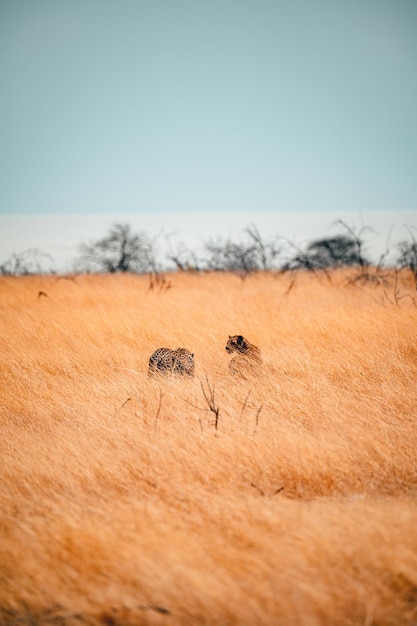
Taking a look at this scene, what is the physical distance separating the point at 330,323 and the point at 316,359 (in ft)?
4.13

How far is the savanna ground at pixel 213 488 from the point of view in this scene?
151 cm

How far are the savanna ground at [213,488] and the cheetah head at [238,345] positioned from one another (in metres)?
0.23

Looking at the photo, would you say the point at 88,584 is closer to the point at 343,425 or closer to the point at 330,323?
the point at 343,425

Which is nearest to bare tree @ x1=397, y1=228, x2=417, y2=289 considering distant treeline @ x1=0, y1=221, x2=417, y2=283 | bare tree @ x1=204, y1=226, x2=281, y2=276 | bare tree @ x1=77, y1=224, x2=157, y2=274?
distant treeline @ x1=0, y1=221, x2=417, y2=283

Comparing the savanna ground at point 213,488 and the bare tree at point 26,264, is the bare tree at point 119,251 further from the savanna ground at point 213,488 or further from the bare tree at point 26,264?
the savanna ground at point 213,488

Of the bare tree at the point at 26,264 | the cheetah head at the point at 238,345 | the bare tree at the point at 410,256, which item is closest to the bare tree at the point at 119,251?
the bare tree at the point at 26,264

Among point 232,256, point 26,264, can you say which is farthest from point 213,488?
point 232,256

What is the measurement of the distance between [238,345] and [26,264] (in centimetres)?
1176

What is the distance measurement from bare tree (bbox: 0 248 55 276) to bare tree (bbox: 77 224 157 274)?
10.0 ft

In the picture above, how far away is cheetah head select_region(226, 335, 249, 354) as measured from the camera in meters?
4.21

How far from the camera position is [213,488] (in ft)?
7.16

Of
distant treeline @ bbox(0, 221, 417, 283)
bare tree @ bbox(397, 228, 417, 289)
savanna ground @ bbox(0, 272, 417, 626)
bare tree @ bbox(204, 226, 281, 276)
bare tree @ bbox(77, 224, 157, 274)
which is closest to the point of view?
savanna ground @ bbox(0, 272, 417, 626)

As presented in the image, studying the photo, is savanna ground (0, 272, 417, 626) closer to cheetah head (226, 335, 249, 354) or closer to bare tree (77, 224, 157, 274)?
cheetah head (226, 335, 249, 354)

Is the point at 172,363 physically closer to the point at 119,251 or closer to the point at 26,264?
the point at 26,264
